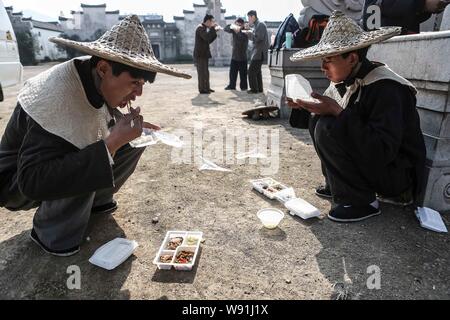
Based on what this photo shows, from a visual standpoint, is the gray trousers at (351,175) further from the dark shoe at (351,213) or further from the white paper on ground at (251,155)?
the white paper on ground at (251,155)

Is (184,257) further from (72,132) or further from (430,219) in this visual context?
(430,219)

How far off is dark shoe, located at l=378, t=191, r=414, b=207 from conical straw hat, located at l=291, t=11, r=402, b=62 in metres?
1.37

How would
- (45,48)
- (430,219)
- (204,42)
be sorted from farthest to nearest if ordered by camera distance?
(45,48), (204,42), (430,219)

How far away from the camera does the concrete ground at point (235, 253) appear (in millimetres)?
1940

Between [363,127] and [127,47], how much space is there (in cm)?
177

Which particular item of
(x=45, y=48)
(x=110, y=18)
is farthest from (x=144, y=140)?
(x=110, y=18)

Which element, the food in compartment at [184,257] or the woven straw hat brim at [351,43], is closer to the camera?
the food in compartment at [184,257]

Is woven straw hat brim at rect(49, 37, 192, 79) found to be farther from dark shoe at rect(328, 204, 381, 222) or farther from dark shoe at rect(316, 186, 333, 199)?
dark shoe at rect(316, 186, 333, 199)

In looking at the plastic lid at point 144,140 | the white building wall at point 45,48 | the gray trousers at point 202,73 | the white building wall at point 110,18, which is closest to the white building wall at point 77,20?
the white building wall at point 110,18

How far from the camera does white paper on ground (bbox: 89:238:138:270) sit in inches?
83.2

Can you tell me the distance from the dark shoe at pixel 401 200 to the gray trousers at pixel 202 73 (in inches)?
324

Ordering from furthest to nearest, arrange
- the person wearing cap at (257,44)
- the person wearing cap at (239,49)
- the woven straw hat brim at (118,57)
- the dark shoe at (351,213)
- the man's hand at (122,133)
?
1. the person wearing cap at (239,49)
2. the person wearing cap at (257,44)
3. the dark shoe at (351,213)
4. the man's hand at (122,133)
5. the woven straw hat brim at (118,57)

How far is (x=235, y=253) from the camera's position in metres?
2.31

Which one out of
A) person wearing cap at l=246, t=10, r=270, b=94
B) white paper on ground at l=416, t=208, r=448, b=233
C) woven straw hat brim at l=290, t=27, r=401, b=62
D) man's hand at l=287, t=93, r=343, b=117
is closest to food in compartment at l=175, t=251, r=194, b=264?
man's hand at l=287, t=93, r=343, b=117
